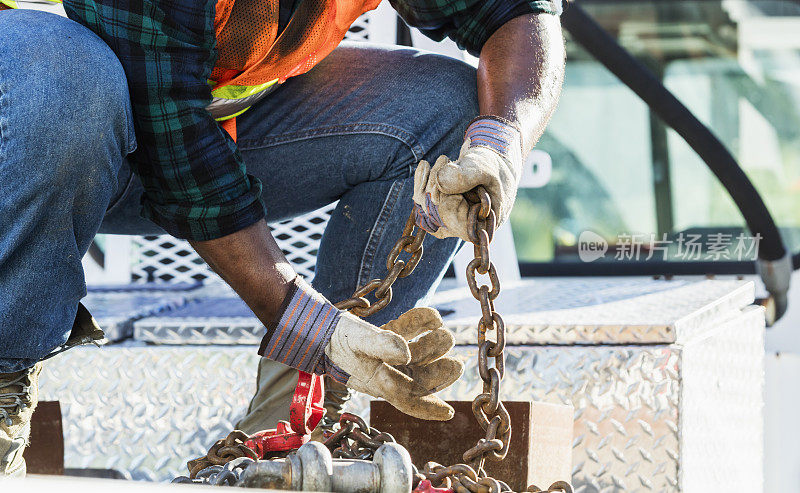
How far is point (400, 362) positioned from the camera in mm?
966

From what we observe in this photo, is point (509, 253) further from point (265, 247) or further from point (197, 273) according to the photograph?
point (265, 247)

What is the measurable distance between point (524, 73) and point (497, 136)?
0.20 meters

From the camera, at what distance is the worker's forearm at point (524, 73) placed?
1.22m

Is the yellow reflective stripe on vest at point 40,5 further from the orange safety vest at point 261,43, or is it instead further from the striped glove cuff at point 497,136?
the striped glove cuff at point 497,136

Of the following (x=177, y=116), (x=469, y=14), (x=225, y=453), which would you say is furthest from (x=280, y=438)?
(x=469, y=14)

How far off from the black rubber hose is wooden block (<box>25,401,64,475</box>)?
5.93ft

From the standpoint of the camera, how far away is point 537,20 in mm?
1333

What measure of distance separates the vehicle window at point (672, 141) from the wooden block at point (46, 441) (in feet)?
5.14

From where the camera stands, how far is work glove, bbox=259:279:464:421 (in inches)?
39.6

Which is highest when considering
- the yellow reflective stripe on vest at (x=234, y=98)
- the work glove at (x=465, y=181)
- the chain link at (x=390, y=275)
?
the yellow reflective stripe on vest at (x=234, y=98)

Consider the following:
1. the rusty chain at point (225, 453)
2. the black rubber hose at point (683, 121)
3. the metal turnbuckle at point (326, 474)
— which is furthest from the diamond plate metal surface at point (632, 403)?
the black rubber hose at point (683, 121)

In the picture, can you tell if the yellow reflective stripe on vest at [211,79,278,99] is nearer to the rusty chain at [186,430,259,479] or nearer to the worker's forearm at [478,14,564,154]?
the worker's forearm at [478,14,564,154]

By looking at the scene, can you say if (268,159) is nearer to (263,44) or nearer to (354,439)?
(263,44)

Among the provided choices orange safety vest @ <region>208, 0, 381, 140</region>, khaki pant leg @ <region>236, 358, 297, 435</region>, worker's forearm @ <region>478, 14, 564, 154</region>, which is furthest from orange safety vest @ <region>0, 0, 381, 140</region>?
khaki pant leg @ <region>236, 358, 297, 435</region>
